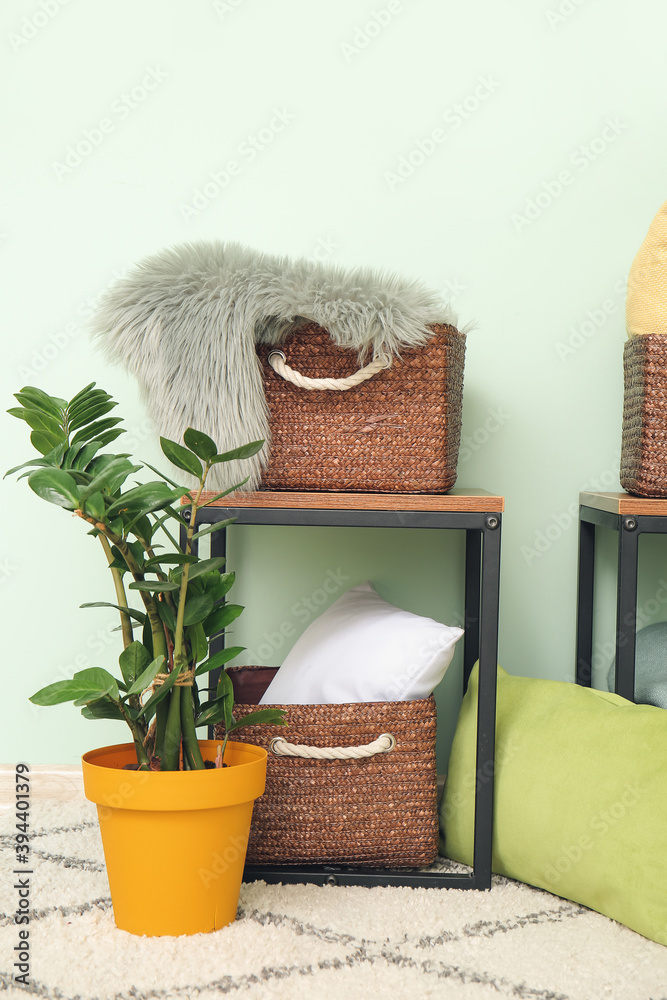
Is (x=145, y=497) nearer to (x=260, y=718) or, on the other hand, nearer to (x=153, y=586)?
(x=153, y=586)

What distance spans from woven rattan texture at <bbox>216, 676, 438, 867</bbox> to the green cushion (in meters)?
0.12

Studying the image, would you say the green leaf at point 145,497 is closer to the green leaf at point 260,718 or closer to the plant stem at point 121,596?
the plant stem at point 121,596

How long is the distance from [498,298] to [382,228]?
0.25 meters

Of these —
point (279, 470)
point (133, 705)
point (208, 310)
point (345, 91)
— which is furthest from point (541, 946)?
point (345, 91)

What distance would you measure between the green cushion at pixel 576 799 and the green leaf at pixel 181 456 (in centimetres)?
56

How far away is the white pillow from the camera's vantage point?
1025 mm

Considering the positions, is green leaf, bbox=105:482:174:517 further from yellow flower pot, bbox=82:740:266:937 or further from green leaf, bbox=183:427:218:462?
yellow flower pot, bbox=82:740:266:937

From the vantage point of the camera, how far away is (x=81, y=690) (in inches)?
32.3

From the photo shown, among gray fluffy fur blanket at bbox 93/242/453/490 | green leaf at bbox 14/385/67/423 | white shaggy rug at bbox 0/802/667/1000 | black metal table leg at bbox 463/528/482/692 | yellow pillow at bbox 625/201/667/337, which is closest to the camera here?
white shaggy rug at bbox 0/802/667/1000

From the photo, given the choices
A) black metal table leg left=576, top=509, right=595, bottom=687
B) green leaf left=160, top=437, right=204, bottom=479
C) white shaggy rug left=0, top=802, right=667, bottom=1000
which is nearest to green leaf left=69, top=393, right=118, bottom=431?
green leaf left=160, top=437, right=204, bottom=479

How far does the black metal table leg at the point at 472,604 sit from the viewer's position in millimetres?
1290

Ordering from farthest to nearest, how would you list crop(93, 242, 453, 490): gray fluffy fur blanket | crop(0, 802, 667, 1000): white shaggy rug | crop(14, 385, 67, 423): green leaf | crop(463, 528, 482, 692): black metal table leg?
crop(463, 528, 482, 692): black metal table leg
crop(93, 242, 453, 490): gray fluffy fur blanket
crop(14, 385, 67, 423): green leaf
crop(0, 802, 667, 1000): white shaggy rug

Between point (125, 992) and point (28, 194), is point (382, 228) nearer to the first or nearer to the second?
point (28, 194)

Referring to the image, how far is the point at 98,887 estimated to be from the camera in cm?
99
